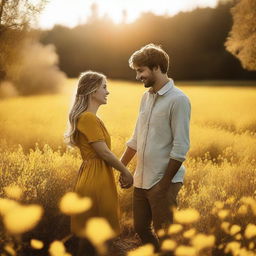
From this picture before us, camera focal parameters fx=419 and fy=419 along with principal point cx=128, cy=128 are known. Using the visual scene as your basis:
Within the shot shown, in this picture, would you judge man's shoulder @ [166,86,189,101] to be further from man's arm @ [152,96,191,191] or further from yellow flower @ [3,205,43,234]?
yellow flower @ [3,205,43,234]

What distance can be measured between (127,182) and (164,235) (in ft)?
1.50

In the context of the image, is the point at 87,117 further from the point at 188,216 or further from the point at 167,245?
the point at 188,216

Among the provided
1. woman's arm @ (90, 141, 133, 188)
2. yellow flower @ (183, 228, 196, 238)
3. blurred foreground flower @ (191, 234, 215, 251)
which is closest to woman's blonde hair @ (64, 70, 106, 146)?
woman's arm @ (90, 141, 133, 188)

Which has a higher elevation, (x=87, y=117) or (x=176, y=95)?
(x=176, y=95)

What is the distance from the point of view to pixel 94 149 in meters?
2.75

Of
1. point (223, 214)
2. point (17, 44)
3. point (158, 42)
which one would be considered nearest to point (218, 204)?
point (223, 214)

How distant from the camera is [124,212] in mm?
4301

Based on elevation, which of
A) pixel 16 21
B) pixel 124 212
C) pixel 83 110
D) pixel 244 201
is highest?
pixel 16 21

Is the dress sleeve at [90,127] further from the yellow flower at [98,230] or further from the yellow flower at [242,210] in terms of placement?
the yellow flower at [242,210]

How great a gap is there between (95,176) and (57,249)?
1.05 metres

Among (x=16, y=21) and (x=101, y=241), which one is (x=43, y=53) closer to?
(x=16, y=21)

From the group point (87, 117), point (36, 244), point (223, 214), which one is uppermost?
point (87, 117)

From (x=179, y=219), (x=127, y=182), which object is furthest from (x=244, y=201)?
(x=127, y=182)

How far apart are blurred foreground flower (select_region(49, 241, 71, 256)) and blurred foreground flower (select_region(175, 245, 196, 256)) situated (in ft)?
3.05
